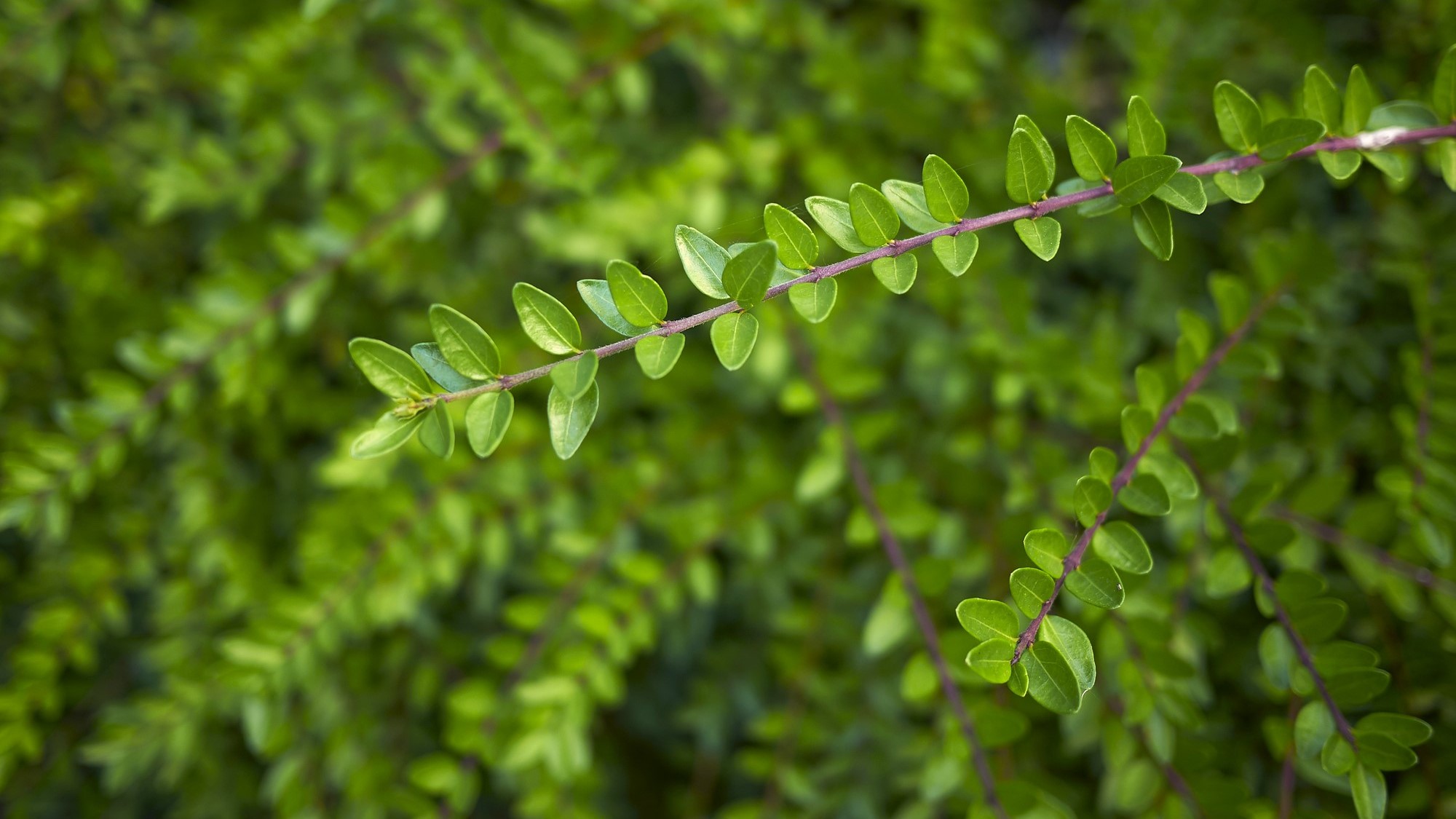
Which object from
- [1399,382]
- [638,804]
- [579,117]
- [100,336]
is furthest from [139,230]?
[1399,382]

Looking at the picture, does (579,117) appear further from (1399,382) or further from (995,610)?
(1399,382)

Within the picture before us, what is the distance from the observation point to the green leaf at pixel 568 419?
1.69 ft

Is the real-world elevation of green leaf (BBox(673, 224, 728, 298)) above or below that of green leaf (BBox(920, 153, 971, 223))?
above

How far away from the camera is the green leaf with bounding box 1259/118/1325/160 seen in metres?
0.55

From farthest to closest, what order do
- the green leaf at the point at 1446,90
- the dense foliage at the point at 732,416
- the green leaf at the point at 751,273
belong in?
the dense foliage at the point at 732,416
the green leaf at the point at 1446,90
the green leaf at the point at 751,273

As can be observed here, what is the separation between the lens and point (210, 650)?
4.12 feet

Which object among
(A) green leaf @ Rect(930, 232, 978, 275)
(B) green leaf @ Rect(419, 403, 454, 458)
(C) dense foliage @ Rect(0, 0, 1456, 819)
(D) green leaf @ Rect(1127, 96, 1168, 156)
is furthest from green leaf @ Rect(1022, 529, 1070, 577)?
(B) green leaf @ Rect(419, 403, 454, 458)

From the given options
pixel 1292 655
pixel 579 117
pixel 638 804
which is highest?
pixel 579 117

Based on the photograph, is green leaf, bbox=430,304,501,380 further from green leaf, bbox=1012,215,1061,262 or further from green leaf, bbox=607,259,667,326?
green leaf, bbox=1012,215,1061,262

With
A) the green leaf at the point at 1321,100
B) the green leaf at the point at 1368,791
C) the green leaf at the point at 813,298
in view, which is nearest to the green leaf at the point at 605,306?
the green leaf at the point at 813,298

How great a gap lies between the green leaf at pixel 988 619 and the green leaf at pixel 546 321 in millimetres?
329

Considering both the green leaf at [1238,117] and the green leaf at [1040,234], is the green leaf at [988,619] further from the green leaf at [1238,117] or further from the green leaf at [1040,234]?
the green leaf at [1238,117]

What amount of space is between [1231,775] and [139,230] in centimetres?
185

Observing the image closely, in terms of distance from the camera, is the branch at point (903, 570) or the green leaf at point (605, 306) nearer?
the green leaf at point (605, 306)
